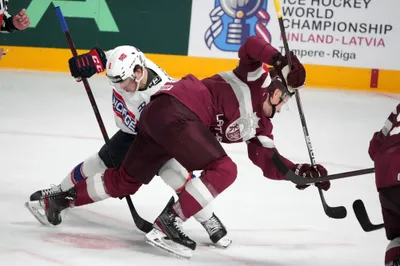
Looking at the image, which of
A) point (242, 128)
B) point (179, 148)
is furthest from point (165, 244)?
point (242, 128)

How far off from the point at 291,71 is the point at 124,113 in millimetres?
742

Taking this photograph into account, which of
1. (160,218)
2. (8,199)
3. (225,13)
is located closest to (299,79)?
(160,218)

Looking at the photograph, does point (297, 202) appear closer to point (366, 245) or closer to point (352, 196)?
point (352, 196)

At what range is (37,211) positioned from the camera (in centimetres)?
371

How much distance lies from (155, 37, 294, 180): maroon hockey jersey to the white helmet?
0.48 ft

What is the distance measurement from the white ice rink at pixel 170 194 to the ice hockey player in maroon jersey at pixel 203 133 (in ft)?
0.51

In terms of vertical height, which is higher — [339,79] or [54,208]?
[54,208]

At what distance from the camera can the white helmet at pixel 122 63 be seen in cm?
344

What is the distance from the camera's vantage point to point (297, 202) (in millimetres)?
4266

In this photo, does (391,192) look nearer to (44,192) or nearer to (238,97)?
(238,97)

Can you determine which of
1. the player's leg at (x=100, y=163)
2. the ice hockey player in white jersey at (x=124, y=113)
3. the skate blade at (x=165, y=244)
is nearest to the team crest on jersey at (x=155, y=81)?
the ice hockey player in white jersey at (x=124, y=113)

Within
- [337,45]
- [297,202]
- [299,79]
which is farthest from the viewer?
[337,45]

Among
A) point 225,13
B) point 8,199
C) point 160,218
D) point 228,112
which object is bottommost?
point 225,13

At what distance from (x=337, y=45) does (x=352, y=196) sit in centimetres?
270
